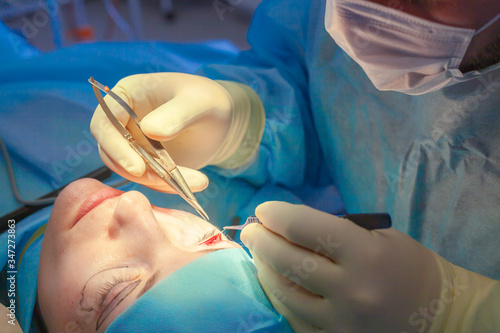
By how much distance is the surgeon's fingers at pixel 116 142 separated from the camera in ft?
3.44

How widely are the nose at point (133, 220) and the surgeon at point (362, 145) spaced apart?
0.11m

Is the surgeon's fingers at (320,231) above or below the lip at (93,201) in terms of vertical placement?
above

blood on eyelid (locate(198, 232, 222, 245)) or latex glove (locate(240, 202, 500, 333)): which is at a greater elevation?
latex glove (locate(240, 202, 500, 333))

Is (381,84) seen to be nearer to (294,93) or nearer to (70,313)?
(294,93)

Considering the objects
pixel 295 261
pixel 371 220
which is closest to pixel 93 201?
pixel 295 261

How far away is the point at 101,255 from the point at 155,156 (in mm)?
316

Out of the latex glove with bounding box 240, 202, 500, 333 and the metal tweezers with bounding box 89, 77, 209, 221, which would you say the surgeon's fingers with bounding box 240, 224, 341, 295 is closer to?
the latex glove with bounding box 240, 202, 500, 333

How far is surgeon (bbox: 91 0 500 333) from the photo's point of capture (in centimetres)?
76

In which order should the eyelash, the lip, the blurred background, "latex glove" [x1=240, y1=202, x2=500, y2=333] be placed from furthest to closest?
the blurred background, the lip, the eyelash, "latex glove" [x1=240, y1=202, x2=500, y2=333]

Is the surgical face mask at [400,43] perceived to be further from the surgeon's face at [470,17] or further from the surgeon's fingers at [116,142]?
the surgeon's fingers at [116,142]

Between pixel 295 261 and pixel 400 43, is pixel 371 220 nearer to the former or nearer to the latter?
pixel 295 261

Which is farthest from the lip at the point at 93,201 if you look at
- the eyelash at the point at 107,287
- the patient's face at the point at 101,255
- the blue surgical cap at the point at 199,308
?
the blue surgical cap at the point at 199,308

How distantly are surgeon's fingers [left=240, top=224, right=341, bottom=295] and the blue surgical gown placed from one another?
1.56ft

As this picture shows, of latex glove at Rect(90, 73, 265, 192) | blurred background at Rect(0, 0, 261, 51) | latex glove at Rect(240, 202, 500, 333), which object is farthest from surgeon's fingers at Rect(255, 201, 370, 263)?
blurred background at Rect(0, 0, 261, 51)
